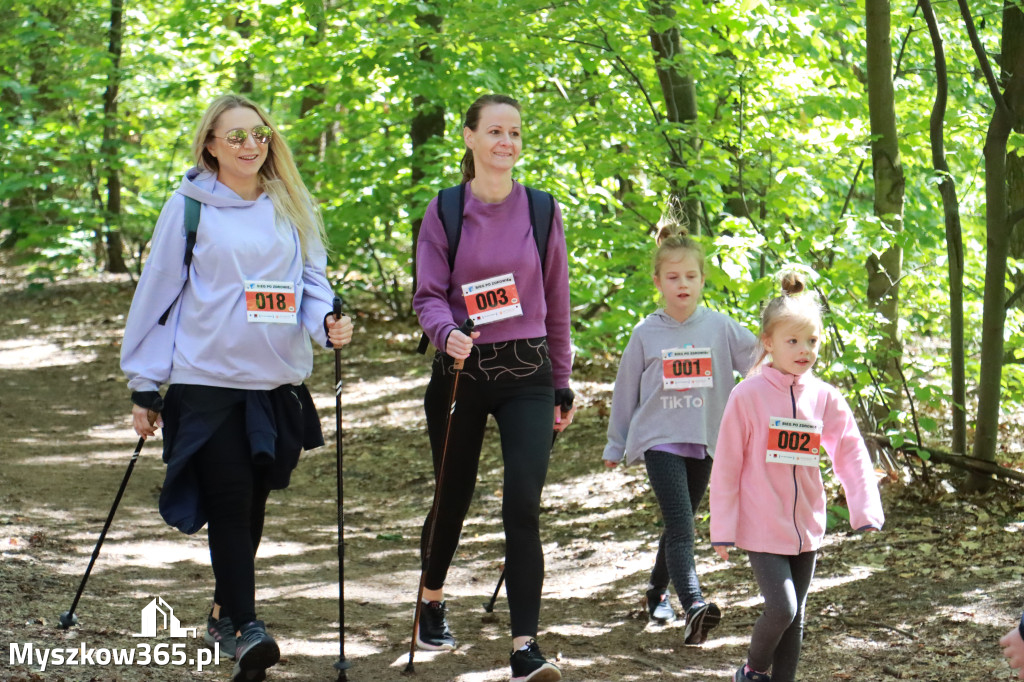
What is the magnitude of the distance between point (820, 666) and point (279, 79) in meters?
9.41

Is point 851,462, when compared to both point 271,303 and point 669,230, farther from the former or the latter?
point 271,303

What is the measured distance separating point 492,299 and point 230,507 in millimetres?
1243

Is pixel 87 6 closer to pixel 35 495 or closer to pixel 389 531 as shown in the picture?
pixel 35 495

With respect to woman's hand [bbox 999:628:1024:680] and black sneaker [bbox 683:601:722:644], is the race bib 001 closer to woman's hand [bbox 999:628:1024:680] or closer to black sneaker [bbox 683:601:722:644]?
black sneaker [bbox 683:601:722:644]

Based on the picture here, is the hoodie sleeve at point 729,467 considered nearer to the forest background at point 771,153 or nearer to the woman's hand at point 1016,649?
the woman's hand at point 1016,649

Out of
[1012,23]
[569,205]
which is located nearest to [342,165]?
[569,205]

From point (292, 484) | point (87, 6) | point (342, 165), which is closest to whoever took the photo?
point (292, 484)

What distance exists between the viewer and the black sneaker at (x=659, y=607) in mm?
5070

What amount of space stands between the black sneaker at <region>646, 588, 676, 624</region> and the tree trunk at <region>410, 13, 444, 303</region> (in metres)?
4.29

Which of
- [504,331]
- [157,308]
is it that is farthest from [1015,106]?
[157,308]

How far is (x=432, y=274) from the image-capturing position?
13.3 ft

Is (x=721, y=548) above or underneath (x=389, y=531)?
above

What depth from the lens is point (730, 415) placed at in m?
3.72

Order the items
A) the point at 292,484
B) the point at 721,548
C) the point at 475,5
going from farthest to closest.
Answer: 1. the point at 292,484
2. the point at 475,5
3. the point at 721,548
